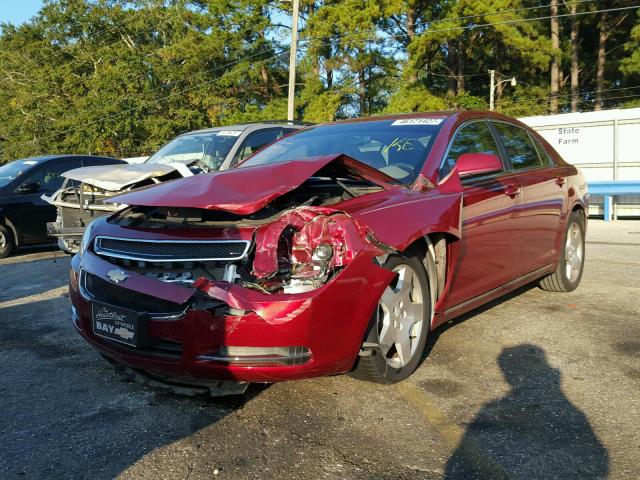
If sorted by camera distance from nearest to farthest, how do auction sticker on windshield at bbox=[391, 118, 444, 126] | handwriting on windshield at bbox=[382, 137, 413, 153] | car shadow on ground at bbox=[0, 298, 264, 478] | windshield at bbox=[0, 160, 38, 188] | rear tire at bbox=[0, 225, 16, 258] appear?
car shadow on ground at bbox=[0, 298, 264, 478] → handwriting on windshield at bbox=[382, 137, 413, 153] → auction sticker on windshield at bbox=[391, 118, 444, 126] → rear tire at bbox=[0, 225, 16, 258] → windshield at bbox=[0, 160, 38, 188]

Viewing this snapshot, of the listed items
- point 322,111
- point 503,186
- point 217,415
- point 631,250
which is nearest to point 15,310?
point 217,415

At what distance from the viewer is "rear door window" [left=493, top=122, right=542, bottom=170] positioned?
4.90 m

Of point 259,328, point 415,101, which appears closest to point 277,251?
point 259,328

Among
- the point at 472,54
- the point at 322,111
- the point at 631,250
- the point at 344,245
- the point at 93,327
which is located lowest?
the point at 631,250

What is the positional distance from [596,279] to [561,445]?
14.1 feet

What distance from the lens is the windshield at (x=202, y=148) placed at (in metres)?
7.52

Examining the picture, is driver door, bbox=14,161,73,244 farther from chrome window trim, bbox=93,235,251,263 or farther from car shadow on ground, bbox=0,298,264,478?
chrome window trim, bbox=93,235,251,263

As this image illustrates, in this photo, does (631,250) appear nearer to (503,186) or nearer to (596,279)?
(596,279)

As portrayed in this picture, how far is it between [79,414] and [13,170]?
309 inches

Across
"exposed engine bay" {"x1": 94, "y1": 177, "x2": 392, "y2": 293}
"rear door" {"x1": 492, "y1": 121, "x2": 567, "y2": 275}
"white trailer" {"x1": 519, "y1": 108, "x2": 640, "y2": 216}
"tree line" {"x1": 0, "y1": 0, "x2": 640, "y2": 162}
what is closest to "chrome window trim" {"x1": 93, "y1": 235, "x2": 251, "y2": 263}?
"exposed engine bay" {"x1": 94, "y1": 177, "x2": 392, "y2": 293}

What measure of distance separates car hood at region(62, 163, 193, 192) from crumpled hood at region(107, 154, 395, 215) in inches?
56.1

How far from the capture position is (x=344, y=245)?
2951 millimetres

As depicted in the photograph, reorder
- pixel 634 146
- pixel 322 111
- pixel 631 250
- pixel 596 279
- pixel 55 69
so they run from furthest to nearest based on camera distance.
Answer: pixel 55 69 < pixel 322 111 < pixel 634 146 < pixel 631 250 < pixel 596 279

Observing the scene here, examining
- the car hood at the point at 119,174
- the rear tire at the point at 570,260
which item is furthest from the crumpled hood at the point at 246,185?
the rear tire at the point at 570,260
